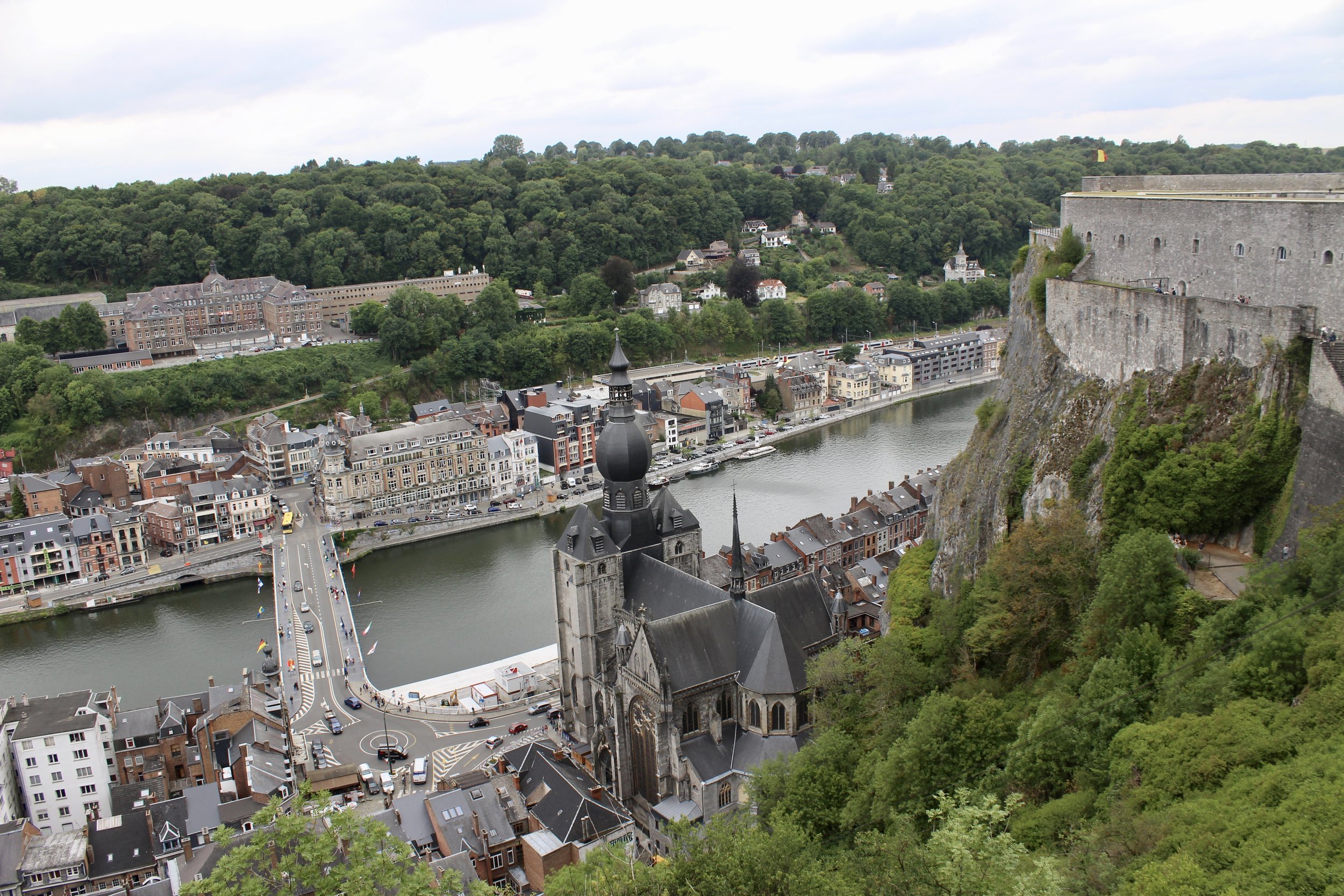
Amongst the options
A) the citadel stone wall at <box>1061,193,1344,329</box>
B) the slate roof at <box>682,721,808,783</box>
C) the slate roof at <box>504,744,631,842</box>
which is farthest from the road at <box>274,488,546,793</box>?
the citadel stone wall at <box>1061,193,1344,329</box>

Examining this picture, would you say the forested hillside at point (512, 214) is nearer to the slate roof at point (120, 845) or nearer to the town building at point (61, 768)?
the town building at point (61, 768)

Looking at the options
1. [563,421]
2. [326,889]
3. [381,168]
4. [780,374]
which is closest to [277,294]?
[381,168]

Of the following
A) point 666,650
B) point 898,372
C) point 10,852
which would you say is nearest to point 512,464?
point 666,650

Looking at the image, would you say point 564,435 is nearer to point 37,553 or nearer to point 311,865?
point 37,553

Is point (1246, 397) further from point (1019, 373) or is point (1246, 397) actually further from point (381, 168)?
point (381, 168)

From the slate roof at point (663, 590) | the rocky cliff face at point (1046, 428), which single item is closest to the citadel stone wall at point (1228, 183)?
the rocky cliff face at point (1046, 428)
